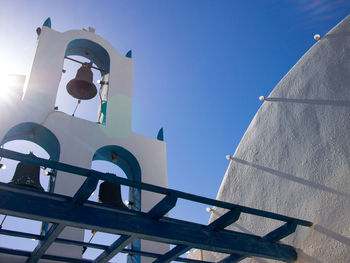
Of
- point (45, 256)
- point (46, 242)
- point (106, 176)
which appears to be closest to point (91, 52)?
point (45, 256)

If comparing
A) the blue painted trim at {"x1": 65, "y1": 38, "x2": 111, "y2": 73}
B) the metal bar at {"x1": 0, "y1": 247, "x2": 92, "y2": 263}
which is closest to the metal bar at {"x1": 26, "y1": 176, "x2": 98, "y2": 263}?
the metal bar at {"x1": 0, "y1": 247, "x2": 92, "y2": 263}

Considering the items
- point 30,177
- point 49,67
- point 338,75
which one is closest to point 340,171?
point 338,75

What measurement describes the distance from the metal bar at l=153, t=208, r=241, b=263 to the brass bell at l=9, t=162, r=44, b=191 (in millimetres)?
1606

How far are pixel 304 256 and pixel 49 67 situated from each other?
14.1 feet

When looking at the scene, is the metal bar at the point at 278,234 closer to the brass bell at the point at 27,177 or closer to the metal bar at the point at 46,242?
the metal bar at the point at 46,242

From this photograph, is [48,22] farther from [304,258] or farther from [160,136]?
[304,258]

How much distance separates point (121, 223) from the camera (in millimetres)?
3689

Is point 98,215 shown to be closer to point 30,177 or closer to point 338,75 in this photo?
point 30,177

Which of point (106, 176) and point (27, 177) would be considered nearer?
point (106, 176)

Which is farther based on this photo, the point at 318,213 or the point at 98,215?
the point at 318,213

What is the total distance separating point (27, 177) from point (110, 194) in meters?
0.97

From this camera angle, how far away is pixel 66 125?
5660mm

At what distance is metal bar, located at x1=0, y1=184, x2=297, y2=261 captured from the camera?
3.36m

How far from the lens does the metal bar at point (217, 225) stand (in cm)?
402
